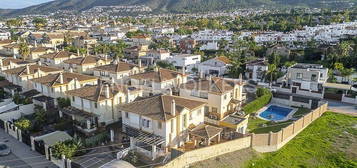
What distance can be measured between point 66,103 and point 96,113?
5986mm

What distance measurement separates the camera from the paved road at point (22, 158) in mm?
25000

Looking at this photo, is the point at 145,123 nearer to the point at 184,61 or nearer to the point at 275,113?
the point at 275,113

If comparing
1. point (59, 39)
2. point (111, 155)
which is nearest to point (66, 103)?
point (111, 155)

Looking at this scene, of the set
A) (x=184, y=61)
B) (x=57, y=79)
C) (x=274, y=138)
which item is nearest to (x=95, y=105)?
(x=57, y=79)

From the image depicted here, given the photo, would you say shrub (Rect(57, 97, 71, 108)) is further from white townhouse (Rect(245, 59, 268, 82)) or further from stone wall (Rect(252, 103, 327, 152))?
white townhouse (Rect(245, 59, 268, 82))

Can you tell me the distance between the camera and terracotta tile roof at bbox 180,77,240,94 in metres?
33.8

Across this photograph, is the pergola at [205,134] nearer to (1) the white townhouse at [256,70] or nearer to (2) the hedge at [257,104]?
(2) the hedge at [257,104]

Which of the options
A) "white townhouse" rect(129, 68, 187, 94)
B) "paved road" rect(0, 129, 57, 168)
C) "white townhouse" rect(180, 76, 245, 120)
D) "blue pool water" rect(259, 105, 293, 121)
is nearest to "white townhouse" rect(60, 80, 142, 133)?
"paved road" rect(0, 129, 57, 168)

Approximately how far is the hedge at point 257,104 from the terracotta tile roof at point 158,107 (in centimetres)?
1202

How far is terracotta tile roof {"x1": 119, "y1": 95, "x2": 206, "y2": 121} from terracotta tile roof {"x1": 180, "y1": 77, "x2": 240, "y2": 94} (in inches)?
211

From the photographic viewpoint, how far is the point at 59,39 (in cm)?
10025

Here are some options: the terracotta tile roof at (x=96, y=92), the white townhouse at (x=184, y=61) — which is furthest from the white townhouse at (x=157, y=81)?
the white townhouse at (x=184, y=61)

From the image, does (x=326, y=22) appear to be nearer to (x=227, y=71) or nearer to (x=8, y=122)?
(x=227, y=71)

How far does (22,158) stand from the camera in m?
26.1
